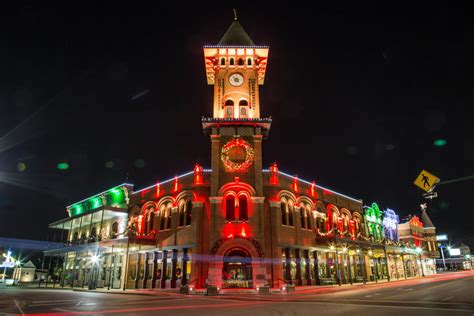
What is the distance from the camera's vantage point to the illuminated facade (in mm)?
31172

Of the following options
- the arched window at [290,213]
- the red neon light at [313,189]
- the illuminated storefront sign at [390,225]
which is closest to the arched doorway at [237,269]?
the arched window at [290,213]

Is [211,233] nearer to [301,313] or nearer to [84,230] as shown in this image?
[301,313]

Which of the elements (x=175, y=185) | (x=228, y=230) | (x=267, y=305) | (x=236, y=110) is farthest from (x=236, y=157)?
(x=267, y=305)

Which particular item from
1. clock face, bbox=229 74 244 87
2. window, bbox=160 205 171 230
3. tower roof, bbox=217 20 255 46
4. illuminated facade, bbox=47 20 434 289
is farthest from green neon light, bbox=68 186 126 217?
tower roof, bbox=217 20 255 46

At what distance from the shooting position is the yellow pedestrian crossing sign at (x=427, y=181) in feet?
47.3

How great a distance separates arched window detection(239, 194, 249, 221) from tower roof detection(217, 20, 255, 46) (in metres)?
19.3

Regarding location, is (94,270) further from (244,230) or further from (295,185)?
(295,185)

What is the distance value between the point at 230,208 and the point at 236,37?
862 inches

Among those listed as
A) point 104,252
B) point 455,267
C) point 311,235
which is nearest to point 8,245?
point 104,252

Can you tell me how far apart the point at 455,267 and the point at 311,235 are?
103155 mm

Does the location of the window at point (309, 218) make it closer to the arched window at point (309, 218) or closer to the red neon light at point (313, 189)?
the arched window at point (309, 218)

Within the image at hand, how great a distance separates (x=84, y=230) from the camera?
167ft

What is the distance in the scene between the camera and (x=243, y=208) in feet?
108

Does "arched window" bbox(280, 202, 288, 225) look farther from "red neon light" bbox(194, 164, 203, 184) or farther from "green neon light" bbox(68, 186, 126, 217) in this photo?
"green neon light" bbox(68, 186, 126, 217)
